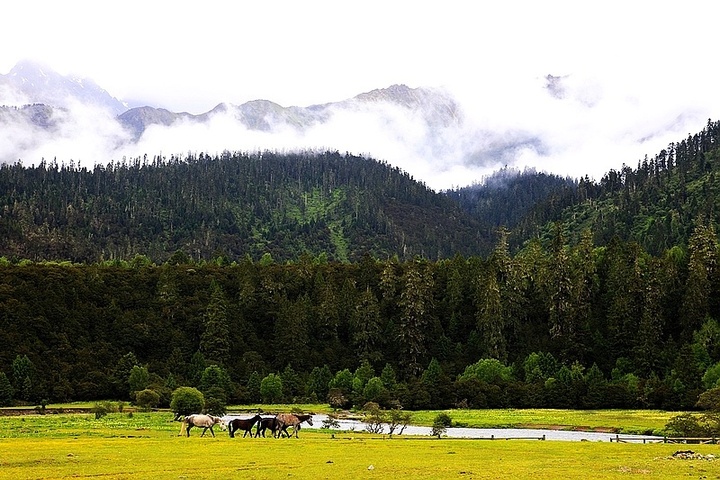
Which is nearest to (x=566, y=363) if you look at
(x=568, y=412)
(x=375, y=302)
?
(x=568, y=412)

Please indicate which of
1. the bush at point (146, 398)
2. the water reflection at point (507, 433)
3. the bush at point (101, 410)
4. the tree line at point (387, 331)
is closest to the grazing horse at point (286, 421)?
the water reflection at point (507, 433)

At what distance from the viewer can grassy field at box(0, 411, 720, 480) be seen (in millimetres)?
34438

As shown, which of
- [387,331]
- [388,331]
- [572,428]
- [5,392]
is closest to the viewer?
[572,428]

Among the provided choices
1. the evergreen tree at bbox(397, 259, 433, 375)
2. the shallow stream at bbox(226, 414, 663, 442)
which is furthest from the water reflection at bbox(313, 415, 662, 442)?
the evergreen tree at bbox(397, 259, 433, 375)

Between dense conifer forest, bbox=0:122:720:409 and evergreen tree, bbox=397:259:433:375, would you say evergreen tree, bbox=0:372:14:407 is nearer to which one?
dense conifer forest, bbox=0:122:720:409

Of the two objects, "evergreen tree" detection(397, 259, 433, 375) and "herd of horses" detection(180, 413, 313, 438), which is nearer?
"herd of horses" detection(180, 413, 313, 438)

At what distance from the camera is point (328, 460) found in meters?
40.8

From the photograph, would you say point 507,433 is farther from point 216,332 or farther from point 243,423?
point 216,332

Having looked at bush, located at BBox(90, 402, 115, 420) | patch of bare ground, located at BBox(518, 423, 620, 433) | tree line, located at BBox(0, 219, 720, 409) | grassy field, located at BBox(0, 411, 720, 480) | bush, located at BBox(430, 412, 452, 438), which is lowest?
patch of bare ground, located at BBox(518, 423, 620, 433)

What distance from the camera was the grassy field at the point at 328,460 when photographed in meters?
34.4

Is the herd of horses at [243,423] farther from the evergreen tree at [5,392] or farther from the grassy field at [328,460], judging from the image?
the evergreen tree at [5,392]

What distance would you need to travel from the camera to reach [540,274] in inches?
6009

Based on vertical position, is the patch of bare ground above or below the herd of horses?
below

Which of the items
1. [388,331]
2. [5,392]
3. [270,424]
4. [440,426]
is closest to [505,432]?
[440,426]
